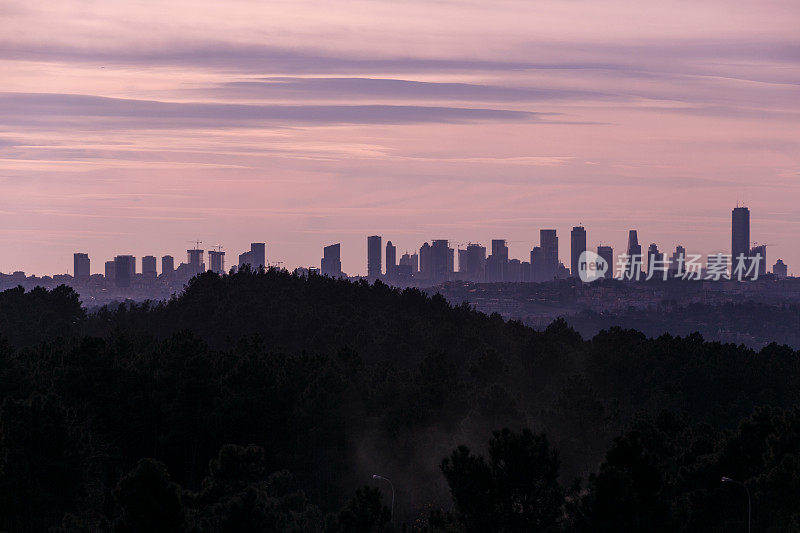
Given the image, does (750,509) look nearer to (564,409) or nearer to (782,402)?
(564,409)

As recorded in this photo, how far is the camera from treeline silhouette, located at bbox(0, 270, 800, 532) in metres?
46.4

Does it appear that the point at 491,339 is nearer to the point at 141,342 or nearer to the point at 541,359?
the point at 541,359

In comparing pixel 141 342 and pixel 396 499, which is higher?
pixel 141 342

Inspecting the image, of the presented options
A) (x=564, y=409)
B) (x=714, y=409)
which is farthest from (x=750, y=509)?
(x=714, y=409)

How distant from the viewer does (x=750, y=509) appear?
49031 mm

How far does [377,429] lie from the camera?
79000 mm

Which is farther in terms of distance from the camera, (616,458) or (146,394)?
(146,394)

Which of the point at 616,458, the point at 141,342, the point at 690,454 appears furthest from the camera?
the point at 141,342

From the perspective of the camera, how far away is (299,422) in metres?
76.2

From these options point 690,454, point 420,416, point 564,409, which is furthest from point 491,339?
point 690,454

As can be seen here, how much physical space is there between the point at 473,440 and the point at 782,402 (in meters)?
28.8

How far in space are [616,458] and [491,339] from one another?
77.5 metres

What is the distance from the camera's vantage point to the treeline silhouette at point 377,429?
46.4 m

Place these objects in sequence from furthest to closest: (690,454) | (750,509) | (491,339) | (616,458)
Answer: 1. (491,339)
2. (690,454)
3. (750,509)
4. (616,458)
